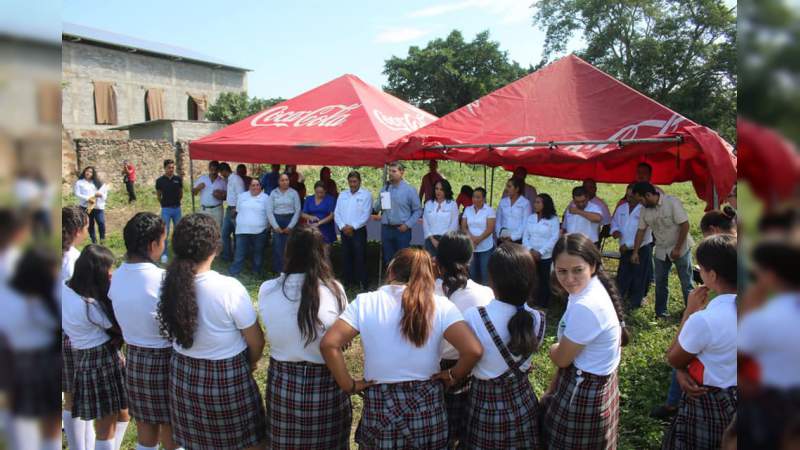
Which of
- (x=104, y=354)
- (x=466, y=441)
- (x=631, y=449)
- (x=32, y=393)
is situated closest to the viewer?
(x=32, y=393)

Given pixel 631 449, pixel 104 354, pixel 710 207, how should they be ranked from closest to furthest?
pixel 104 354 < pixel 631 449 < pixel 710 207

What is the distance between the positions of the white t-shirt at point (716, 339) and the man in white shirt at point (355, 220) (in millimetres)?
4904

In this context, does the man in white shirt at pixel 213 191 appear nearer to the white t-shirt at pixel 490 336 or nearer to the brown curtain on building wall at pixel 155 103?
the white t-shirt at pixel 490 336

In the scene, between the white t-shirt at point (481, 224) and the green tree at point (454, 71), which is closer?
the white t-shirt at point (481, 224)

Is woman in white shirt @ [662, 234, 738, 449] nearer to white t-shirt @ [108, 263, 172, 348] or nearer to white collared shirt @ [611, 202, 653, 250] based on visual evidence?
white t-shirt @ [108, 263, 172, 348]

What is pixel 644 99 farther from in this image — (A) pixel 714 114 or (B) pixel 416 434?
(A) pixel 714 114

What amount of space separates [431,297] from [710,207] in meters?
3.71

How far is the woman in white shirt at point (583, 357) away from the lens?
2273 millimetres

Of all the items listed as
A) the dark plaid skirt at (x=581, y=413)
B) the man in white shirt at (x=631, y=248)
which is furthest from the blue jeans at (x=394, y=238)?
the dark plaid skirt at (x=581, y=413)

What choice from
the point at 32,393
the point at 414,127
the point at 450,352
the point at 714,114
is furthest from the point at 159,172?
the point at 714,114

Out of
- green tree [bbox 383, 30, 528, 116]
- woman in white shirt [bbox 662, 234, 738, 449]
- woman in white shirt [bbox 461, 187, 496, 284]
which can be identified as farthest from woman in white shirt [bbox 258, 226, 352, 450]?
green tree [bbox 383, 30, 528, 116]

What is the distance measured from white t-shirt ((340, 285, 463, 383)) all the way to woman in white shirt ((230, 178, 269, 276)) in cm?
521

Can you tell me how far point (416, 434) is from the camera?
2.32 m

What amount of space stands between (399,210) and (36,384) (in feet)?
19.7
